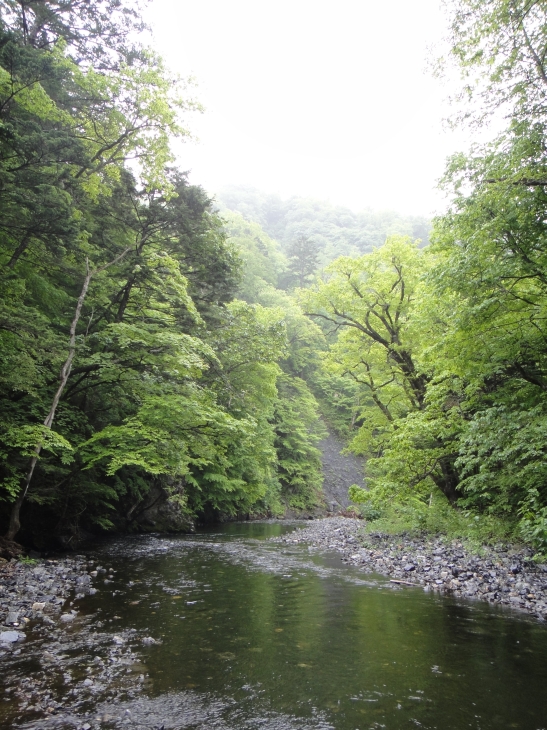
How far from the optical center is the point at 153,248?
1644 cm

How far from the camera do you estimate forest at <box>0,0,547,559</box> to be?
8211 millimetres

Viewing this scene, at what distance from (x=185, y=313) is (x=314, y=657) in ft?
39.0

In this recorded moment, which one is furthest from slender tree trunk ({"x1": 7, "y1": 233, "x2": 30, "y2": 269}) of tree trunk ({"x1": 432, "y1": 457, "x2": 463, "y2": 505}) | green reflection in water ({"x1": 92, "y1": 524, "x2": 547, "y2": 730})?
tree trunk ({"x1": 432, "y1": 457, "x2": 463, "y2": 505})

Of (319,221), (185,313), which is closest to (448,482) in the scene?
(185,313)

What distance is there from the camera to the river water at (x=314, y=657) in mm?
4047

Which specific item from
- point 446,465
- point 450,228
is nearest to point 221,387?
point 446,465

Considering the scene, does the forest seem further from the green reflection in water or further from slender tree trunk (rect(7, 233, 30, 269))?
the green reflection in water

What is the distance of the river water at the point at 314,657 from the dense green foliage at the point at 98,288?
404 centimetres

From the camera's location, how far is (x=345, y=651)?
5609 mm

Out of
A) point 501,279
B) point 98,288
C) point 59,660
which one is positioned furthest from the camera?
point 98,288

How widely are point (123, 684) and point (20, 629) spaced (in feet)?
7.86

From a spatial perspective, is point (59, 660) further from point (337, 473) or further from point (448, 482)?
point (337, 473)

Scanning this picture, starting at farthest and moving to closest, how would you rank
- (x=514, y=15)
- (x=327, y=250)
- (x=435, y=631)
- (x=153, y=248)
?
(x=327, y=250) → (x=153, y=248) → (x=514, y=15) → (x=435, y=631)

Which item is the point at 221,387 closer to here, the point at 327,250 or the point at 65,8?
the point at 65,8
